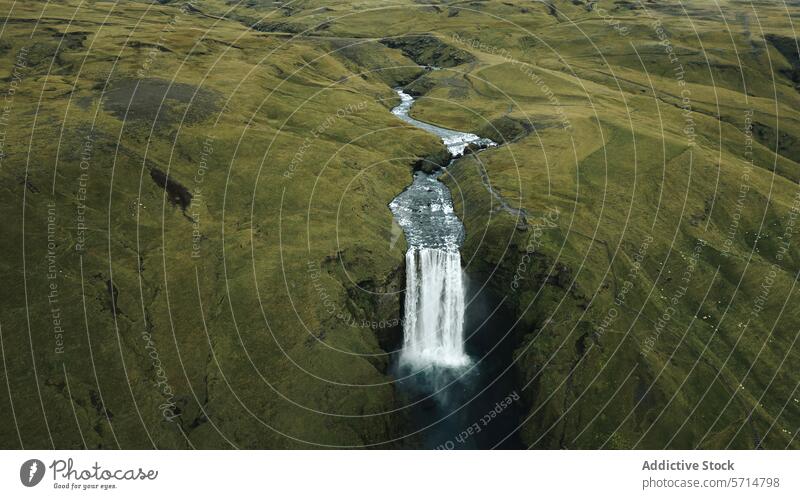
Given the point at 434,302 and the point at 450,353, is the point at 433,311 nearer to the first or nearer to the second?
the point at 434,302

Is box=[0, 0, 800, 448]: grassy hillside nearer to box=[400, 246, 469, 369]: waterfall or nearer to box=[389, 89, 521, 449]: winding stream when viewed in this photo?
box=[389, 89, 521, 449]: winding stream
